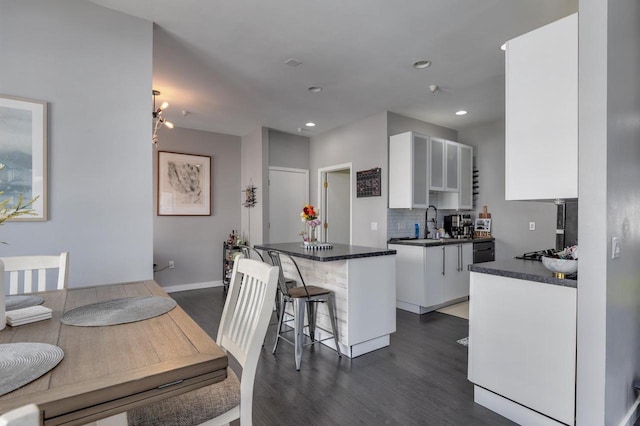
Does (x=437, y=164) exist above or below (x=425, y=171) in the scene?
above

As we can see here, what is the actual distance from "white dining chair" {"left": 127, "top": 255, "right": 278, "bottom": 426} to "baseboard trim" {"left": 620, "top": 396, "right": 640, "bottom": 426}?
209 centimetres

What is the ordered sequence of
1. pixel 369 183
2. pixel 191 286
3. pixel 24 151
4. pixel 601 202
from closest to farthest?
pixel 601 202 → pixel 24 151 → pixel 369 183 → pixel 191 286

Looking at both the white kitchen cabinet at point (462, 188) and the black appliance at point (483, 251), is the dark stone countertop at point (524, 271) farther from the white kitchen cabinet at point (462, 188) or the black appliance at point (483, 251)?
the white kitchen cabinet at point (462, 188)

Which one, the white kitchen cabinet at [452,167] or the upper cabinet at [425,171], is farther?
the white kitchen cabinet at [452,167]

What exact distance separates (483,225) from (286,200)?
10.8 ft

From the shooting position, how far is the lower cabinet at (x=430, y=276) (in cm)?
407

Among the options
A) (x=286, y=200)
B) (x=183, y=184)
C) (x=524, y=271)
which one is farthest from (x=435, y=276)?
(x=183, y=184)

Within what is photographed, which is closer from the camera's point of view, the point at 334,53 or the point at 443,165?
the point at 334,53

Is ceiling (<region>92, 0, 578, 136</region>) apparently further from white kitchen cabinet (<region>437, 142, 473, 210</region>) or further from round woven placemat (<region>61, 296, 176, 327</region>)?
round woven placemat (<region>61, 296, 176, 327</region>)

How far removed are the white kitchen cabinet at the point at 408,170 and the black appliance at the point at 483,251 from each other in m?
1.08

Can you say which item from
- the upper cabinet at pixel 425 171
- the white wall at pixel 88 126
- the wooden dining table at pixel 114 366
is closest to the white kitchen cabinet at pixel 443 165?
the upper cabinet at pixel 425 171

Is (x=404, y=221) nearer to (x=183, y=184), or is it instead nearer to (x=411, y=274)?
(x=411, y=274)

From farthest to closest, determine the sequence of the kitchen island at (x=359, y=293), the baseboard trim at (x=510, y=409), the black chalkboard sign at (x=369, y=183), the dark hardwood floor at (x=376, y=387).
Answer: the black chalkboard sign at (x=369, y=183) < the kitchen island at (x=359, y=293) < the dark hardwood floor at (x=376, y=387) < the baseboard trim at (x=510, y=409)

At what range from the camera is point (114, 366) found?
2.97 feet
